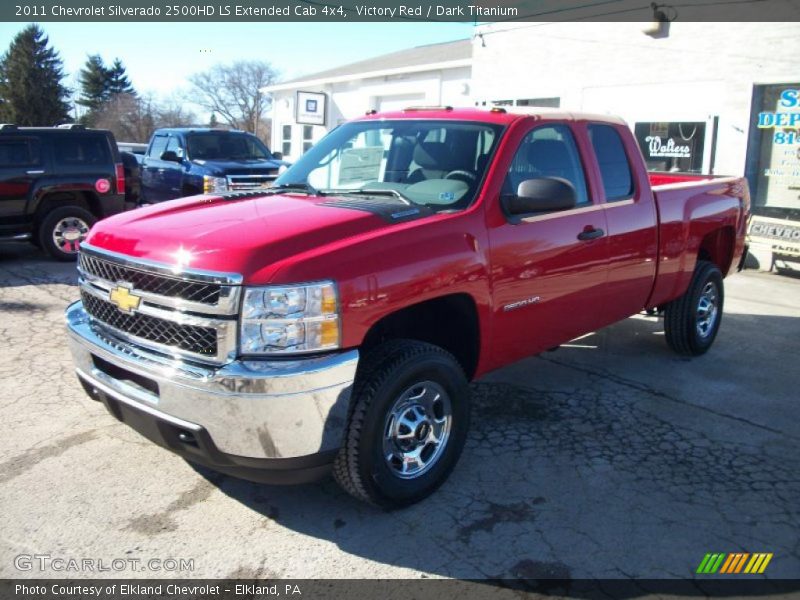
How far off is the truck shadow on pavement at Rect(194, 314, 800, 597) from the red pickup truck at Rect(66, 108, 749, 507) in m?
0.28

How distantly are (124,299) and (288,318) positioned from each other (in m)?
0.94

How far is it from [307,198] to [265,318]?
131 cm

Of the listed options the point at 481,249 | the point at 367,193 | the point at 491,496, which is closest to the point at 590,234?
the point at 481,249

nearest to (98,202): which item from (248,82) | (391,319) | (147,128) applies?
(391,319)

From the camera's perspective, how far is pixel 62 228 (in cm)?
1009

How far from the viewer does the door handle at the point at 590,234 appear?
14.7ft

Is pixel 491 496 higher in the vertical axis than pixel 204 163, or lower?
lower

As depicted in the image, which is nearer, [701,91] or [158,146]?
[701,91]

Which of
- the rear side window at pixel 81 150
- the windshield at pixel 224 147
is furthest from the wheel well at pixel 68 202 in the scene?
the windshield at pixel 224 147

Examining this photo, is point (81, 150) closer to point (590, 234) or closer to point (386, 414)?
point (590, 234)

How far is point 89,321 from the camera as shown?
3807mm

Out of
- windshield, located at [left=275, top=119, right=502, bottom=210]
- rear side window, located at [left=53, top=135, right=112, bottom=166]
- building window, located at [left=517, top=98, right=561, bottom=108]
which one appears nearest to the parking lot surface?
windshield, located at [left=275, top=119, right=502, bottom=210]

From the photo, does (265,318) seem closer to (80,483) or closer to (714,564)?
(80,483)

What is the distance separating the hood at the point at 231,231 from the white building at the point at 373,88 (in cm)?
1509
